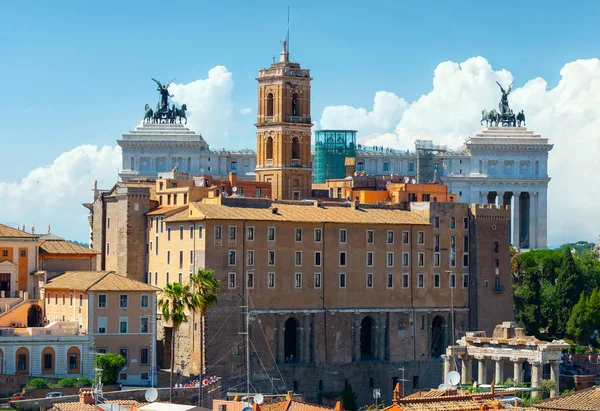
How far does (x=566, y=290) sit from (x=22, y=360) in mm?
50781

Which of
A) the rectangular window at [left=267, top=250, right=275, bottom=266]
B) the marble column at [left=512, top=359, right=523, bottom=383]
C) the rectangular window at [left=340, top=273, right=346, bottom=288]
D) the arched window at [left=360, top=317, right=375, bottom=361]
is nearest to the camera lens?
the marble column at [left=512, top=359, right=523, bottom=383]

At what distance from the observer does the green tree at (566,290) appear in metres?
138

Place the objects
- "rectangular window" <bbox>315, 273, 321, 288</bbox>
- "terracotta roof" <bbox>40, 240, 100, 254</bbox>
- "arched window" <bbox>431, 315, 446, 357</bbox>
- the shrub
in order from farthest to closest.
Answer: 1. "arched window" <bbox>431, 315, 446, 357</bbox>
2. "rectangular window" <bbox>315, 273, 321, 288</bbox>
3. "terracotta roof" <bbox>40, 240, 100, 254</bbox>
4. the shrub

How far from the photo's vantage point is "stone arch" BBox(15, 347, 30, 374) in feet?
348

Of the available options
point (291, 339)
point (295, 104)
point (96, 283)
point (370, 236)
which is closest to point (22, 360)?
point (96, 283)

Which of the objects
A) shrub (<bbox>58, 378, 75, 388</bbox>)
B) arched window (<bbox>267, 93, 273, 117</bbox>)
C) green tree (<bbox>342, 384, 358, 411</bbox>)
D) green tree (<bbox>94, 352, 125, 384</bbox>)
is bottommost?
green tree (<bbox>342, 384, 358, 411</bbox>)

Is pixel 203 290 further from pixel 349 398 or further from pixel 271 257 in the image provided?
pixel 349 398

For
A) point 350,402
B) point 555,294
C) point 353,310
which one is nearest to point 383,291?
point 353,310

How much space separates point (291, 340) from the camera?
12200 cm

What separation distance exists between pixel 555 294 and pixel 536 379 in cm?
2821

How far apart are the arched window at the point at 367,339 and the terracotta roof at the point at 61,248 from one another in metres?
19.5

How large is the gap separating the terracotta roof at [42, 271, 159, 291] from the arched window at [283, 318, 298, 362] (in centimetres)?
1232

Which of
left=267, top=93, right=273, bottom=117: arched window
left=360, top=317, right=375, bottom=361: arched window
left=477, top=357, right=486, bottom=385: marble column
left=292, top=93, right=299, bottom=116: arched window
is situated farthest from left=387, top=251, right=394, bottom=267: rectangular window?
left=267, top=93, right=273, bottom=117: arched window

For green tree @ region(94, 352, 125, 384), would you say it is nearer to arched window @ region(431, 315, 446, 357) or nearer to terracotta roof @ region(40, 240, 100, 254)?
terracotta roof @ region(40, 240, 100, 254)
